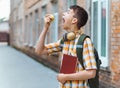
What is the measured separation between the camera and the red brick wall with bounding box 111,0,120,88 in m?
7.85

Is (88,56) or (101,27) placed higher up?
(101,27)

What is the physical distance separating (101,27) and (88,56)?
637 cm

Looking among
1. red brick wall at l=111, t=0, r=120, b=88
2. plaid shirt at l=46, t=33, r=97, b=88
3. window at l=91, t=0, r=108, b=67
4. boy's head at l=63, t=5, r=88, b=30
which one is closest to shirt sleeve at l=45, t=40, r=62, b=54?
plaid shirt at l=46, t=33, r=97, b=88

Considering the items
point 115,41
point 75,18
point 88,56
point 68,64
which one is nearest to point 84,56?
point 88,56

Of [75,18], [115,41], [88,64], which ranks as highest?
[75,18]

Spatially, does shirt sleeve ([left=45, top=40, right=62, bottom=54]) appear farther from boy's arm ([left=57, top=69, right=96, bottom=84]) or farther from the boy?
boy's arm ([left=57, top=69, right=96, bottom=84])


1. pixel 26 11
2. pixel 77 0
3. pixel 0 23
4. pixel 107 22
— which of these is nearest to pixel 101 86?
pixel 107 22

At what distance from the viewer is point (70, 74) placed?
2789mm

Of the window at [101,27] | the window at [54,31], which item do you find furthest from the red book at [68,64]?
the window at [54,31]

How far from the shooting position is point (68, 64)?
2.85m

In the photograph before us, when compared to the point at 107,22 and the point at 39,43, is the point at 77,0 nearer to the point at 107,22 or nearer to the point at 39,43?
the point at 107,22

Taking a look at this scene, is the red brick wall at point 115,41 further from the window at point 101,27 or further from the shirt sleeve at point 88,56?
the shirt sleeve at point 88,56

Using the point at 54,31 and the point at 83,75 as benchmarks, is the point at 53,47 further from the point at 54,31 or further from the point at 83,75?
the point at 54,31

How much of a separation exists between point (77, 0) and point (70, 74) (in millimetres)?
8854
